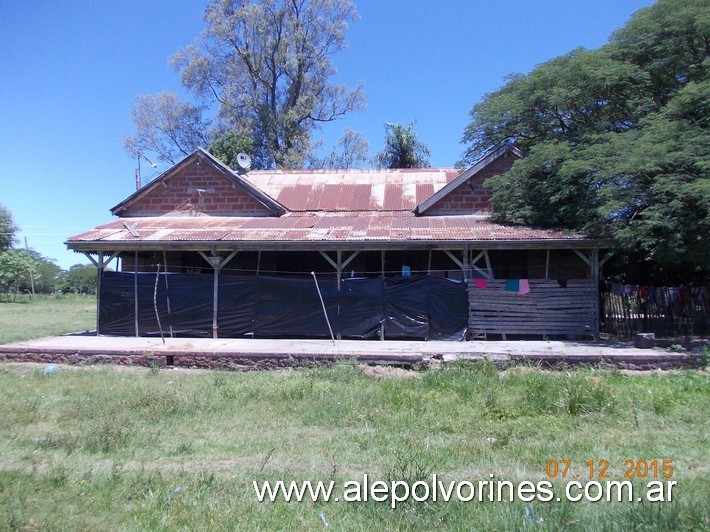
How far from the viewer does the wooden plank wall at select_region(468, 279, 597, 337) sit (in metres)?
14.7

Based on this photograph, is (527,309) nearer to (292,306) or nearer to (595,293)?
(595,293)

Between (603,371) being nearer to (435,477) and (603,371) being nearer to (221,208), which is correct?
(435,477)

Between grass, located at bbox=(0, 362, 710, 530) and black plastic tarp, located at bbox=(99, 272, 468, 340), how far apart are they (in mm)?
4371

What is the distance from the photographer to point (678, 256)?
1275cm

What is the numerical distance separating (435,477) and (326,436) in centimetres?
205

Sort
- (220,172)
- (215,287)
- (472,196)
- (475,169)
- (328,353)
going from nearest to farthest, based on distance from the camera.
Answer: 1. (328,353)
2. (215,287)
3. (475,169)
4. (472,196)
5. (220,172)

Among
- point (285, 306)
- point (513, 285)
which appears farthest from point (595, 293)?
point (285, 306)

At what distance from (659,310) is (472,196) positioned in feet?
22.3

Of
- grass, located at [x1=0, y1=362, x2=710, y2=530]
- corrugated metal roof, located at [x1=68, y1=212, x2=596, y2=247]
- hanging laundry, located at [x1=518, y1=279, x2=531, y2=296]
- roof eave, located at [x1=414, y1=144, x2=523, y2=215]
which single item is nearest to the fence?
hanging laundry, located at [x1=518, y1=279, x2=531, y2=296]

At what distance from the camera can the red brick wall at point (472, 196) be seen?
60.4 ft

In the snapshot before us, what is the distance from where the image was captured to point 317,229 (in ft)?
52.8

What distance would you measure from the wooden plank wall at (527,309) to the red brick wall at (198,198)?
847 cm
